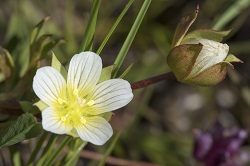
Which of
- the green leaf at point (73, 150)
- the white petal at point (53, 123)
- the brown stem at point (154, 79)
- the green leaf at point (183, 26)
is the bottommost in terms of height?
the green leaf at point (73, 150)


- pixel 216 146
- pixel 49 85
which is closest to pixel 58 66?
pixel 49 85

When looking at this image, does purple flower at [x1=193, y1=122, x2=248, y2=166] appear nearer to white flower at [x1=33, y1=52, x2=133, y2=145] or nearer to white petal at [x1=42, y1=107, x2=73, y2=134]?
white flower at [x1=33, y1=52, x2=133, y2=145]

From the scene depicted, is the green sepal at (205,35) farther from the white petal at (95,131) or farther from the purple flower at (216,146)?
the purple flower at (216,146)

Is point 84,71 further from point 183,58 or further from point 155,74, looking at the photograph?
point 155,74

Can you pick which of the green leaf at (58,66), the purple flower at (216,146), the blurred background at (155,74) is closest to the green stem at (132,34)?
the green leaf at (58,66)

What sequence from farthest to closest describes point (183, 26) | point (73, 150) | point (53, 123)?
1. point (73, 150)
2. point (183, 26)
3. point (53, 123)

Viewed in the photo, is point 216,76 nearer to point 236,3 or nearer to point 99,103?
point 99,103

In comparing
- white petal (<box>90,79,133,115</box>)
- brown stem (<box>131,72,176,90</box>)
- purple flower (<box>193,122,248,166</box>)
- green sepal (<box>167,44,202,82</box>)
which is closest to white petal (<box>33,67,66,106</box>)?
white petal (<box>90,79,133,115</box>)
